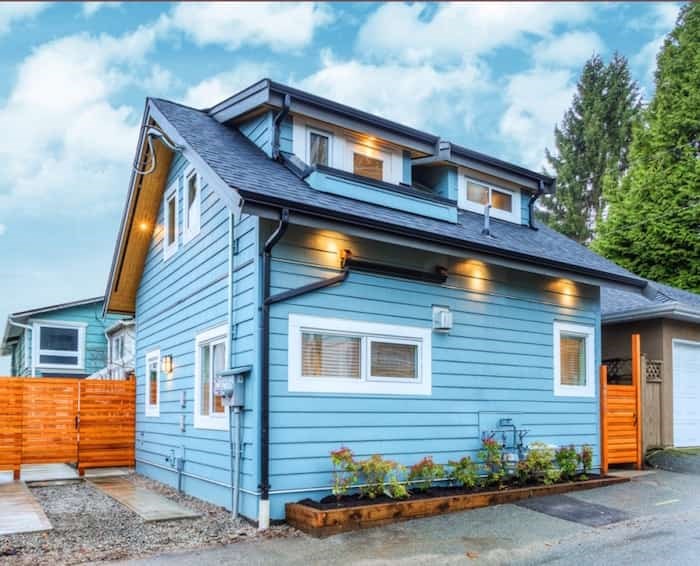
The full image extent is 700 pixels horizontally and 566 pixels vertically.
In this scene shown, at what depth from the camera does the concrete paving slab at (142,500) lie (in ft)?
24.6

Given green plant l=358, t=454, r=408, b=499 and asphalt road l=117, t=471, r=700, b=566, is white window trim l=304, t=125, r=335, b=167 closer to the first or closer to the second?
green plant l=358, t=454, r=408, b=499

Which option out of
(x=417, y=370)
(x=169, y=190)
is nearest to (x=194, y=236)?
(x=169, y=190)

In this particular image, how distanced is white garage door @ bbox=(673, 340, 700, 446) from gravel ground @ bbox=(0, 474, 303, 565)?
27.9 ft

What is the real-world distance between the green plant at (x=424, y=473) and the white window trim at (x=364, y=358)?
0.85 m

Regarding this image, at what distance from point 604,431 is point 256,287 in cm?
631

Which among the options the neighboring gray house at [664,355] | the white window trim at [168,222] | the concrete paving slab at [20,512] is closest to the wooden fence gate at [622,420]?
the neighboring gray house at [664,355]

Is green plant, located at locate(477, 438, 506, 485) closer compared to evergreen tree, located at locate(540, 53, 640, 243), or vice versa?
green plant, located at locate(477, 438, 506, 485)

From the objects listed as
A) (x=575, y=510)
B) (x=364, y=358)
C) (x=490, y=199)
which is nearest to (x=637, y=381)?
(x=490, y=199)

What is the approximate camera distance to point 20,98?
13672 mm

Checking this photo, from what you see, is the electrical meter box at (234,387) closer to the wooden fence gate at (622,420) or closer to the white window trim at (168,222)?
the white window trim at (168,222)

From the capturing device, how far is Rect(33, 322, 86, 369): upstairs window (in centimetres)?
1862

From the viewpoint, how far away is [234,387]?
7090 millimetres

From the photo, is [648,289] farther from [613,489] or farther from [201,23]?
[201,23]

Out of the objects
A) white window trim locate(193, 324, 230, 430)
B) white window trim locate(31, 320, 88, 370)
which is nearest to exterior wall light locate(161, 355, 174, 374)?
white window trim locate(193, 324, 230, 430)
